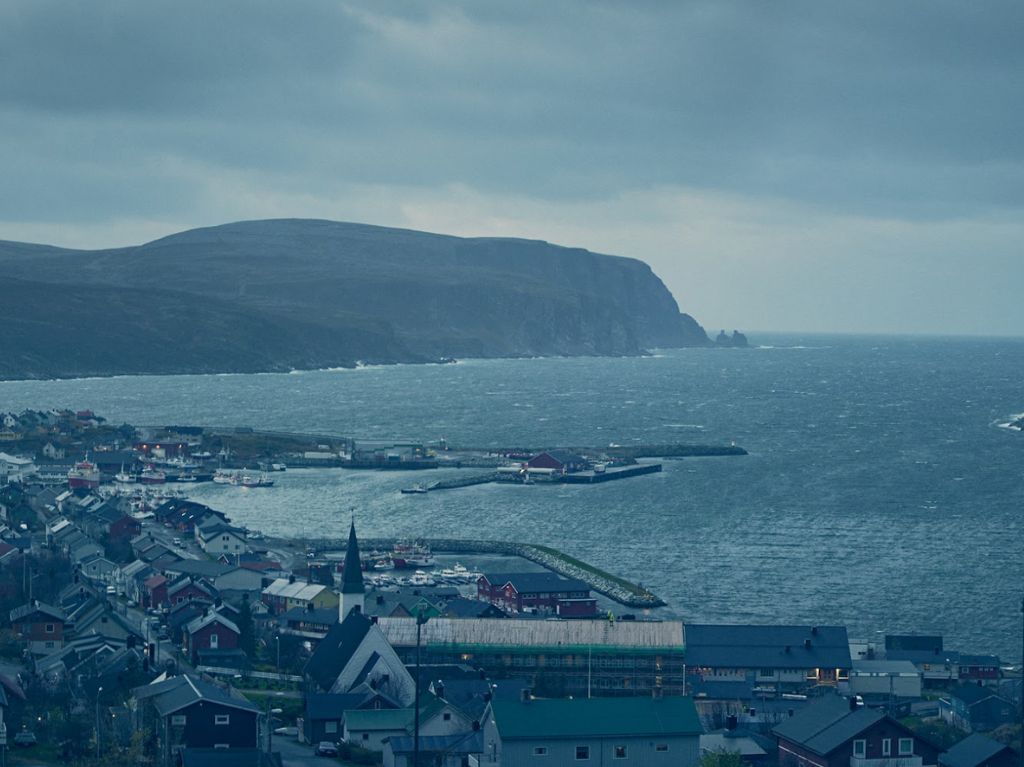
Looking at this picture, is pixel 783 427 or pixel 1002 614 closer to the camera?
pixel 1002 614

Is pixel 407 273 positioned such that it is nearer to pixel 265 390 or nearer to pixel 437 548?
pixel 265 390

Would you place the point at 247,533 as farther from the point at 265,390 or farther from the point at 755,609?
the point at 265,390

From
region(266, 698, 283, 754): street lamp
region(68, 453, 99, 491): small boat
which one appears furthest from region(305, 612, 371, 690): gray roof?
region(68, 453, 99, 491): small boat

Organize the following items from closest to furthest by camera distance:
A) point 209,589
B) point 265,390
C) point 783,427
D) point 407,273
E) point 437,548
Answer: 1. point 209,589
2. point 437,548
3. point 783,427
4. point 265,390
5. point 407,273

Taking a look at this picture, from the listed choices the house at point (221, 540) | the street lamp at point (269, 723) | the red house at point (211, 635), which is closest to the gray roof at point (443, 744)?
the street lamp at point (269, 723)

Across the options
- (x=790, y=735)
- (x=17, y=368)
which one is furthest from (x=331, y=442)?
(x=17, y=368)

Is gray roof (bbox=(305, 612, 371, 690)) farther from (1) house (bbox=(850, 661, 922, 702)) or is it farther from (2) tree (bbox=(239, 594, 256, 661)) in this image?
(1) house (bbox=(850, 661, 922, 702))

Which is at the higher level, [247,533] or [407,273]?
[407,273]

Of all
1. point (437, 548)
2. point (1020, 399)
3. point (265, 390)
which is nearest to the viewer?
point (437, 548)
